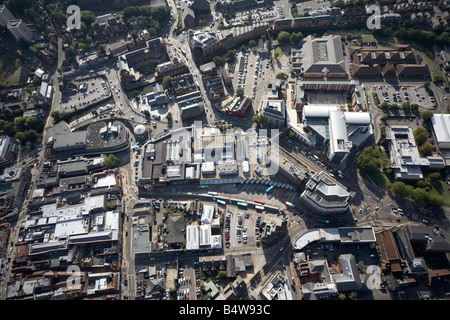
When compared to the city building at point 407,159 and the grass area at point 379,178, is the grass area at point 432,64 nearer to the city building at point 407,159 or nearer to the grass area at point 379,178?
the city building at point 407,159

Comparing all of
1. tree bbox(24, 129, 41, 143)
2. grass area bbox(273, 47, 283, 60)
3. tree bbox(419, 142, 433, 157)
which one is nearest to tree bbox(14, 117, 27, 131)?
tree bbox(24, 129, 41, 143)

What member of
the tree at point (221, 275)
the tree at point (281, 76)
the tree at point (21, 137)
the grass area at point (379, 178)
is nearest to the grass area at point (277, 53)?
the tree at point (281, 76)

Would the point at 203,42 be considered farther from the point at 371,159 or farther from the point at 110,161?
the point at 371,159

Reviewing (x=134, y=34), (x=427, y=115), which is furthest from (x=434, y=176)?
(x=134, y=34)

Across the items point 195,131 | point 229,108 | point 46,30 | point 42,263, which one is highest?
point 46,30
